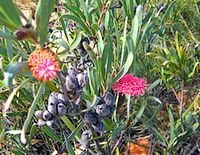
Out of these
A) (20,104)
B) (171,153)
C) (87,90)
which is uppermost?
(87,90)

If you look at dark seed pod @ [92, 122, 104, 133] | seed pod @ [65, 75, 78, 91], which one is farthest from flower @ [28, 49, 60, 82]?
dark seed pod @ [92, 122, 104, 133]

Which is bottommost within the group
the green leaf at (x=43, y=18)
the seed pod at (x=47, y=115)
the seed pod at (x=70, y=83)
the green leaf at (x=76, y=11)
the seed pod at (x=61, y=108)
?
the seed pod at (x=47, y=115)

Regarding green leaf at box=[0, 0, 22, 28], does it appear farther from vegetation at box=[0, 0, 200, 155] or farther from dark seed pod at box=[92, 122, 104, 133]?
dark seed pod at box=[92, 122, 104, 133]

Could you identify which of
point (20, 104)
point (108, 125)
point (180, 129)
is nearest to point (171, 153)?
point (180, 129)

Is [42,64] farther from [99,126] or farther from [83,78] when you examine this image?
[99,126]

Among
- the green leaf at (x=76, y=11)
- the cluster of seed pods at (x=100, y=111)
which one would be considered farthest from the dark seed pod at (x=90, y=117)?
the green leaf at (x=76, y=11)

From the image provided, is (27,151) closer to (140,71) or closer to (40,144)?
(40,144)

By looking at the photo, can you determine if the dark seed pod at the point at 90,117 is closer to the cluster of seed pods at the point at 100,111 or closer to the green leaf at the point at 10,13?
the cluster of seed pods at the point at 100,111
